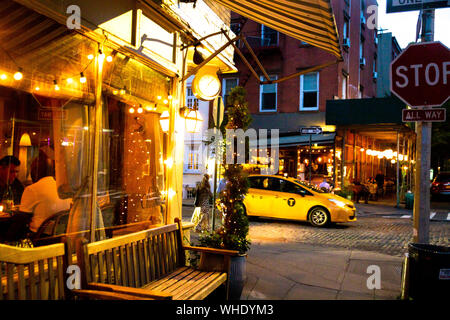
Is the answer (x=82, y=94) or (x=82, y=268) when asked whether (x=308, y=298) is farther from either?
(x=82, y=94)

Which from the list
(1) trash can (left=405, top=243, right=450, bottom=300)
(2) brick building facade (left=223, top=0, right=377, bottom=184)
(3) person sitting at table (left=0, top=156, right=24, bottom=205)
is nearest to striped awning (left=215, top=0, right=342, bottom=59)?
(1) trash can (left=405, top=243, right=450, bottom=300)

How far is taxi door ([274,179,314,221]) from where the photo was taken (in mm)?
13719

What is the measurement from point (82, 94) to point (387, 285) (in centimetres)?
524

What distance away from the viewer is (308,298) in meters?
5.59

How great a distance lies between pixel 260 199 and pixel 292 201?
1132mm

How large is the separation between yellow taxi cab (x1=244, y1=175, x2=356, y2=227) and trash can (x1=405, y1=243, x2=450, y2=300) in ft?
27.3

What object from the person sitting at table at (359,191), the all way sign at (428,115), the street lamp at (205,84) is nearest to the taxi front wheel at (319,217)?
the street lamp at (205,84)

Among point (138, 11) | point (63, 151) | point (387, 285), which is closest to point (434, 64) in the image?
point (387, 285)

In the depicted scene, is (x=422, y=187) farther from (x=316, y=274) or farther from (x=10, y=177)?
(x=10, y=177)

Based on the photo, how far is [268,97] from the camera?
969 inches

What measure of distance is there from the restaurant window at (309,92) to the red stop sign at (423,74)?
1825 cm

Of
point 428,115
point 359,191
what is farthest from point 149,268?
point 359,191

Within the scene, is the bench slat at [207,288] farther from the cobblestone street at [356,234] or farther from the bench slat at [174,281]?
the cobblestone street at [356,234]

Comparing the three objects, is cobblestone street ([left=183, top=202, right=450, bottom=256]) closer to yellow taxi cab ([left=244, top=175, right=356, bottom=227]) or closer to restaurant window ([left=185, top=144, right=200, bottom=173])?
yellow taxi cab ([left=244, top=175, right=356, bottom=227])
